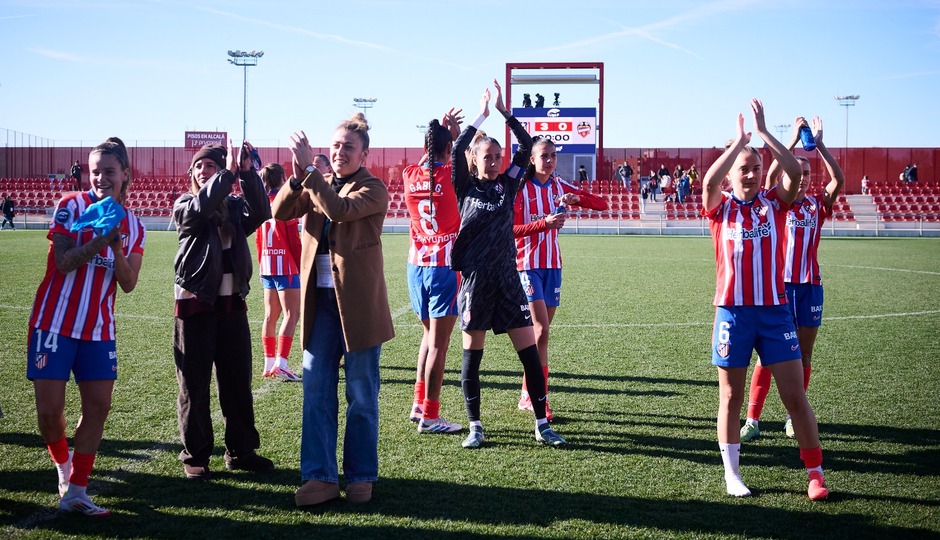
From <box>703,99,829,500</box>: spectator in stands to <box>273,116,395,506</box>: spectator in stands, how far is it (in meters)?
1.91

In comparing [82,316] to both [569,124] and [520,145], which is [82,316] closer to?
[520,145]

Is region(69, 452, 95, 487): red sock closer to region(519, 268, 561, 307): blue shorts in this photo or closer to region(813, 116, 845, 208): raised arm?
region(519, 268, 561, 307): blue shorts

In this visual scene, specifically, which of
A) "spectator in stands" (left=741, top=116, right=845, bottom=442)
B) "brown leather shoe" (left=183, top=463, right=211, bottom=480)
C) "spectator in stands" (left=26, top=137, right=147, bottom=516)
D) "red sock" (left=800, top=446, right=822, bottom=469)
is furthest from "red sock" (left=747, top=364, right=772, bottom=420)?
"spectator in stands" (left=26, top=137, right=147, bottom=516)

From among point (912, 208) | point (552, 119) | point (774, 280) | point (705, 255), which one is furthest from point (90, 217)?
point (912, 208)

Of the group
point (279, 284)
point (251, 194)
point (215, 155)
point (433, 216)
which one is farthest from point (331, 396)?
point (279, 284)

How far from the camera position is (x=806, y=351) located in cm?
581

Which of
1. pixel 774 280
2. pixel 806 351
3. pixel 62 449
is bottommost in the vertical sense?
pixel 62 449

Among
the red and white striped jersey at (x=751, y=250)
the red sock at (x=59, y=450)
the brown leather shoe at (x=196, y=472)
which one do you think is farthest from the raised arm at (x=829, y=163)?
the red sock at (x=59, y=450)

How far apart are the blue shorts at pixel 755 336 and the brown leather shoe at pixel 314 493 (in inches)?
89.6

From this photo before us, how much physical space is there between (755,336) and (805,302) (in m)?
1.53

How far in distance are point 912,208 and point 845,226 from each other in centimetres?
658

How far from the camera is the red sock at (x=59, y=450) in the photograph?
4.22 m

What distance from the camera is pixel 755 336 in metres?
4.48

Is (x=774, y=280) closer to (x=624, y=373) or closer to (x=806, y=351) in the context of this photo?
(x=806, y=351)
